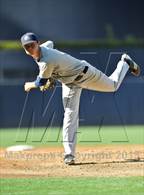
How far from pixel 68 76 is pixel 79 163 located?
1133 mm

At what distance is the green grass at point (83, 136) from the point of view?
12.7 metres

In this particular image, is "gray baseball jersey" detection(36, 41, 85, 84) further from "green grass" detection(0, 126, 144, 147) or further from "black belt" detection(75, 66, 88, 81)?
"green grass" detection(0, 126, 144, 147)

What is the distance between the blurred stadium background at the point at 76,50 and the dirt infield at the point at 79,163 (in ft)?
15.4

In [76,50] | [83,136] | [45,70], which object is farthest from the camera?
[76,50]

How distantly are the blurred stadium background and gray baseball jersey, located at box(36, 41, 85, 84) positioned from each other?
6.33m

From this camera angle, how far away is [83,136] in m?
13.8

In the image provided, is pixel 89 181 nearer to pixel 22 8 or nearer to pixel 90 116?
pixel 90 116

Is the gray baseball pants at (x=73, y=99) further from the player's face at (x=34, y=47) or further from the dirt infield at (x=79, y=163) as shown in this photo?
the player's face at (x=34, y=47)

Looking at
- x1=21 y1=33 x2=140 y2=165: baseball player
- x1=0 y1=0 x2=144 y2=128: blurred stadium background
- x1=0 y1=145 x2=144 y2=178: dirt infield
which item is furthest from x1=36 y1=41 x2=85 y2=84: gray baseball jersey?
x1=0 y1=0 x2=144 y2=128: blurred stadium background

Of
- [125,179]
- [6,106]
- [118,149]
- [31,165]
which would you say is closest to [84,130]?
[6,106]

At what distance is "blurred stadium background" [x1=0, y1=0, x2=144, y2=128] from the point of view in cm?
1532

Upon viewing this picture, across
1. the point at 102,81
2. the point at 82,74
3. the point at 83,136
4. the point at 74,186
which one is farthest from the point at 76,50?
the point at 74,186

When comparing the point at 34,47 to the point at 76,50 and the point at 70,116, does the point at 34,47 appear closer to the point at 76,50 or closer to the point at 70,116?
the point at 70,116

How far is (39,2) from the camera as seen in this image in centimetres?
2202
